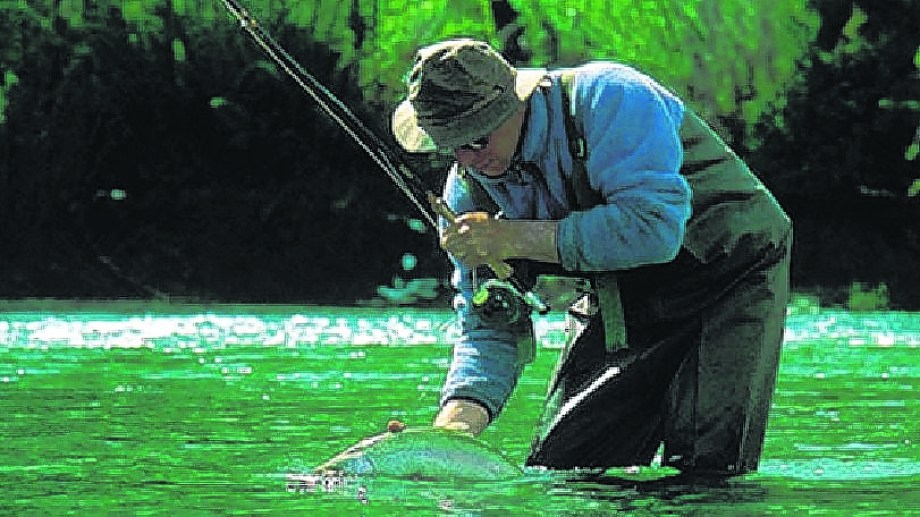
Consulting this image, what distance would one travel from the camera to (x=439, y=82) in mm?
4438

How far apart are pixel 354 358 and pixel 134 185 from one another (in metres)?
8.87

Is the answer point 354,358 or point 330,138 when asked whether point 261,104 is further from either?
point 354,358

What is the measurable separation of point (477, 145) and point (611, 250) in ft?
1.15

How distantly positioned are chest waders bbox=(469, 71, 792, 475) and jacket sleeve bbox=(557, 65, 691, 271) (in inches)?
7.9

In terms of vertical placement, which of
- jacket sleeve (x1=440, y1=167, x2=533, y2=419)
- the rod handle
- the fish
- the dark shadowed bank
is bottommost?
the dark shadowed bank

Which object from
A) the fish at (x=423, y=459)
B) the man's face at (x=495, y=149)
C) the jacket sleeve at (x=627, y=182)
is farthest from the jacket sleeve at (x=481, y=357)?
the jacket sleeve at (x=627, y=182)

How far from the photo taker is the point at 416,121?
4531 mm

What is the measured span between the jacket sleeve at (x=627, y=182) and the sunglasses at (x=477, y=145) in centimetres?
21

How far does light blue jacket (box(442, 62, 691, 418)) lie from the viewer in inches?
173

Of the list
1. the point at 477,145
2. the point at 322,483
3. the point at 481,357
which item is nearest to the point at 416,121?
the point at 477,145

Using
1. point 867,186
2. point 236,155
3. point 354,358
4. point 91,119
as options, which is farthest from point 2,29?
point 354,358

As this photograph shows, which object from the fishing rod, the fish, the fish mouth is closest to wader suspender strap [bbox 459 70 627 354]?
the fishing rod

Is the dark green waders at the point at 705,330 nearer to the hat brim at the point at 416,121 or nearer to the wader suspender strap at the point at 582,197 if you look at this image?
the wader suspender strap at the point at 582,197

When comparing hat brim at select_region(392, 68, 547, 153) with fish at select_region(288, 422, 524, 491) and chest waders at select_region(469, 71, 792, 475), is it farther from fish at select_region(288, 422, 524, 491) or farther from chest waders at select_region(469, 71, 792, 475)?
fish at select_region(288, 422, 524, 491)
